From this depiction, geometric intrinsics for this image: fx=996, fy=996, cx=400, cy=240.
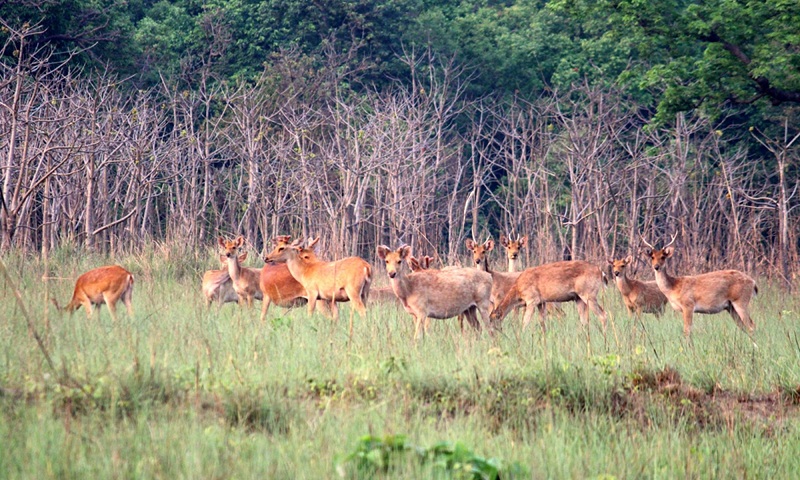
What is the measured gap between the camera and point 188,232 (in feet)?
59.0

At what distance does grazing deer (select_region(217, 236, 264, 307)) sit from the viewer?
1327 centimetres

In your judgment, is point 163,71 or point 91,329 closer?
point 91,329

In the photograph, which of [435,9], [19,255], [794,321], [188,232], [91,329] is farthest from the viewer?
[435,9]

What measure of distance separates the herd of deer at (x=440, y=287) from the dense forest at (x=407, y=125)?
2953mm

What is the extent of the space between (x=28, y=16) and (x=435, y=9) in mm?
14132

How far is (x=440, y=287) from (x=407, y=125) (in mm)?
13405

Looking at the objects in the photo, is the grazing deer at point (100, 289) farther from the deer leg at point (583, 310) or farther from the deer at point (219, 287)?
the deer leg at point (583, 310)

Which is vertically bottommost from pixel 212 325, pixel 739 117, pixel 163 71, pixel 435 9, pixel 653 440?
pixel 653 440

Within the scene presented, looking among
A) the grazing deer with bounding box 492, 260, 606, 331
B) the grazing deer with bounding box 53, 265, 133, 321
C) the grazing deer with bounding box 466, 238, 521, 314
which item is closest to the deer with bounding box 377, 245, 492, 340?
the grazing deer with bounding box 492, 260, 606, 331

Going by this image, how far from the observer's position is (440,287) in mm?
11234

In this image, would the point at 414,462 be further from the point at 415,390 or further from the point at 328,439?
the point at 415,390

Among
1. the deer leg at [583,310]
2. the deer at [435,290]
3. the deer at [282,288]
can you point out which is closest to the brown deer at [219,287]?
the deer at [282,288]

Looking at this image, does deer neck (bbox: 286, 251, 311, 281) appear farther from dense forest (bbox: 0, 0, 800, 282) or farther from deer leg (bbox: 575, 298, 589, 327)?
dense forest (bbox: 0, 0, 800, 282)

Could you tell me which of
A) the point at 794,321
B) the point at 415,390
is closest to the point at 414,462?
the point at 415,390
